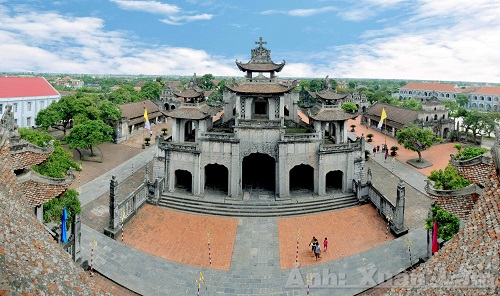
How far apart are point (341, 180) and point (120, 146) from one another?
34447 mm

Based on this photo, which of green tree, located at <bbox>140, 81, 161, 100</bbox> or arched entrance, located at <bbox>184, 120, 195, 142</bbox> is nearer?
arched entrance, located at <bbox>184, 120, 195, 142</bbox>

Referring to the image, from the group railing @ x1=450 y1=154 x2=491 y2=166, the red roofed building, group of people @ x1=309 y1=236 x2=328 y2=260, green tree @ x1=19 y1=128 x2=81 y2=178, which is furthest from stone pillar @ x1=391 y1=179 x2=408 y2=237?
the red roofed building

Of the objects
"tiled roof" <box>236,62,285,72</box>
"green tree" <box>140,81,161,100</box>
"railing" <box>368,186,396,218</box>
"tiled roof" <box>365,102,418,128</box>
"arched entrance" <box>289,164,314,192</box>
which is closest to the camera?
"railing" <box>368,186,396,218</box>

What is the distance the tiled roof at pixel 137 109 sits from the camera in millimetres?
59094

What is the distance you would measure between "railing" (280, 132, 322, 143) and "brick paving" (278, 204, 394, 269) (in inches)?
256

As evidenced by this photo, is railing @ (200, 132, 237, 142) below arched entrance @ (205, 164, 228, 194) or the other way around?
the other way around

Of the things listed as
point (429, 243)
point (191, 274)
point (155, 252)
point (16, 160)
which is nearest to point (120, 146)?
point (155, 252)

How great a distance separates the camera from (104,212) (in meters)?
25.7

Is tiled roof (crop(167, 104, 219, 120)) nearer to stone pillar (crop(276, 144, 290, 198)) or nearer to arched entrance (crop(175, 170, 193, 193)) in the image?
arched entrance (crop(175, 170, 193, 193))

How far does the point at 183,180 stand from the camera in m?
31.1

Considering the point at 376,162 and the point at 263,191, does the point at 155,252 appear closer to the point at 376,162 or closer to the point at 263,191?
the point at 263,191

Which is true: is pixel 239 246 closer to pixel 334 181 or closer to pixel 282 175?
pixel 282 175

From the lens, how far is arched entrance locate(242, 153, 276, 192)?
32178 millimetres

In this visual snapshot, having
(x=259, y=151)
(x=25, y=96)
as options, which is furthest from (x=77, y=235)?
(x=25, y=96)
